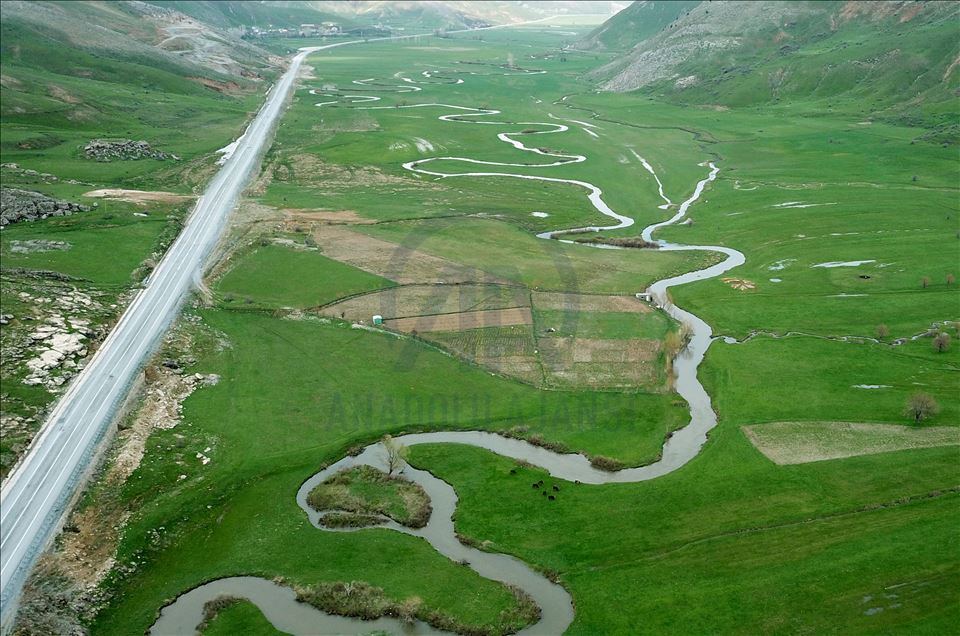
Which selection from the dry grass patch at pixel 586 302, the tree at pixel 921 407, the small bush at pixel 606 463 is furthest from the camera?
the dry grass patch at pixel 586 302

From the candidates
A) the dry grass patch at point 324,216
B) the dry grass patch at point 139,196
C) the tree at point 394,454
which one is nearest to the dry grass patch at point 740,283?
the tree at point 394,454

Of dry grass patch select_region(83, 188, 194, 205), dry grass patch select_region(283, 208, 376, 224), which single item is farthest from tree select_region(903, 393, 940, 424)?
dry grass patch select_region(83, 188, 194, 205)

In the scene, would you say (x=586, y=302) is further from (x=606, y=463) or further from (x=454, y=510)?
(x=454, y=510)

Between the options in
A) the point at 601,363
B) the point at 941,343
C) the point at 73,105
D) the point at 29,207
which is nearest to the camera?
the point at 601,363

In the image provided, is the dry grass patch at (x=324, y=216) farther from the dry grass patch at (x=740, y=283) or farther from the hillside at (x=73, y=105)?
the dry grass patch at (x=740, y=283)

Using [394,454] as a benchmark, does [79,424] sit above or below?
above

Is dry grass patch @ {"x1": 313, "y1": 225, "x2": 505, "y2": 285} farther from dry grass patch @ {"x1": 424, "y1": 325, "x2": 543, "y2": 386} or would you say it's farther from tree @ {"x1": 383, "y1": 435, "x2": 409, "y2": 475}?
tree @ {"x1": 383, "y1": 435, "x2": 409, "y2": 475}

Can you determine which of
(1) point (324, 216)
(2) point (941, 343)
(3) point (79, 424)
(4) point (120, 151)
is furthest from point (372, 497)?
(4) point (120, 151)
